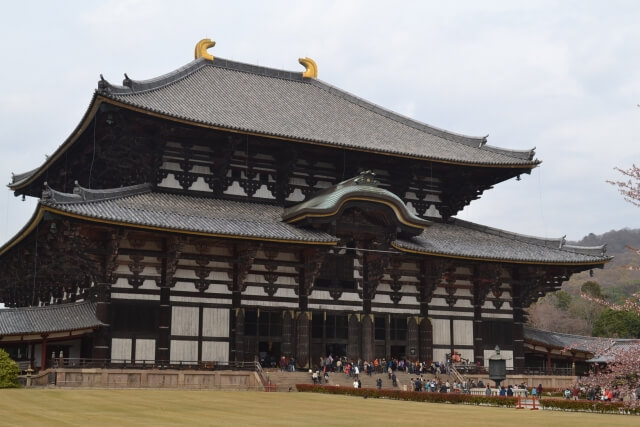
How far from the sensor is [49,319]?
140ft

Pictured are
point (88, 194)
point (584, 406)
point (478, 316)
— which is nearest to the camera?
point (584, 406)

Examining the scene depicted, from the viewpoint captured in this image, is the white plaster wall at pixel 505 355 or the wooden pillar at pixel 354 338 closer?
the wooden pillar at pixel 354 338

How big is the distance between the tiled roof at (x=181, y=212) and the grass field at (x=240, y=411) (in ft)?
27.9

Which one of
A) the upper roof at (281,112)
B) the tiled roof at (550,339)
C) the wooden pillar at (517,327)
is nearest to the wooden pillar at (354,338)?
the upper roof at (281,112)

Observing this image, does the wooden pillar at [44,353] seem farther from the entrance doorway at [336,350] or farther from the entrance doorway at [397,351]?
the entrance doorway at [397,351]

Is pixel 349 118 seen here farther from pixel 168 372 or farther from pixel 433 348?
pixel 168 372

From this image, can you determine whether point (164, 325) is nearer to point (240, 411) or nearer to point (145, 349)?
point (145, 349)

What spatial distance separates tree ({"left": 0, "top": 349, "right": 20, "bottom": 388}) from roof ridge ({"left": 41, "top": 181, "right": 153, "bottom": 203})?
24.7 ft

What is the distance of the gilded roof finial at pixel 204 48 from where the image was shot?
59469mm

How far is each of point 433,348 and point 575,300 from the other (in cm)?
9263

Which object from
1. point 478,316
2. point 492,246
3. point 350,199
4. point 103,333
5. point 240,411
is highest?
point 350,199

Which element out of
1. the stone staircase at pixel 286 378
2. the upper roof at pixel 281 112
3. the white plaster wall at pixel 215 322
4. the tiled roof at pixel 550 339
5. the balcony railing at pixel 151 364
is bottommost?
the stone staircase at pixel 286 378

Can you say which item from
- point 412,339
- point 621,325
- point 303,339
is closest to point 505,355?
point 412,339

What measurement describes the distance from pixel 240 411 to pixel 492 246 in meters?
28.4
